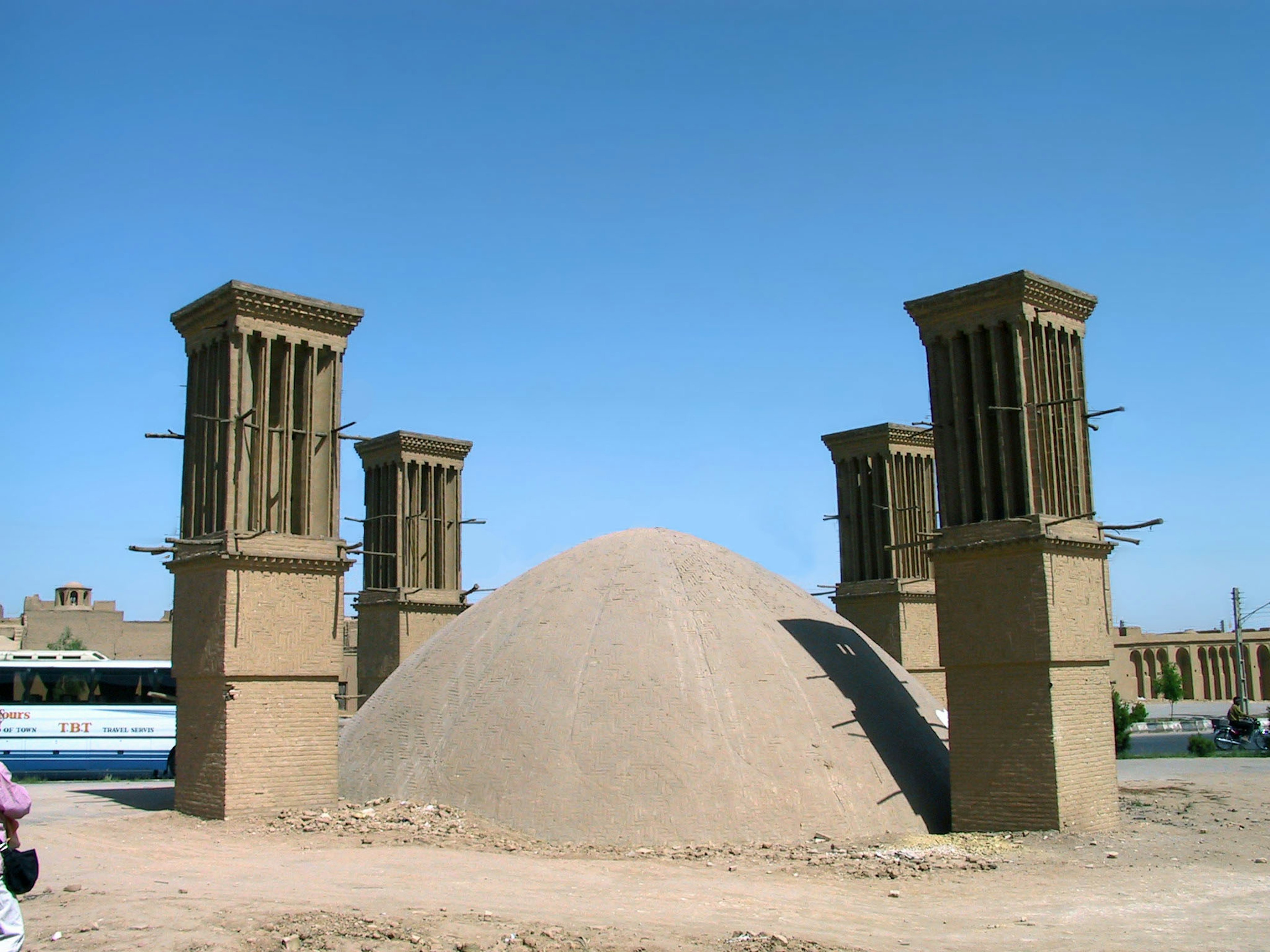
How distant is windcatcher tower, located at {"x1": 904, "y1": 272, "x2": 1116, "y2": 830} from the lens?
15.5 m

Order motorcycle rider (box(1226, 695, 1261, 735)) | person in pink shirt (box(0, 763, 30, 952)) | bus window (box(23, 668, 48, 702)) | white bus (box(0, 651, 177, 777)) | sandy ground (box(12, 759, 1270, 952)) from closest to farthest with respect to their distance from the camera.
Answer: person in pink shirt (box(0, 763, 30, 952)) → sandy ground (box(12, 759, 1270, 952)) → white bus (box(0, 651, 177, 777)) → bus window (box(23, 668, 48, 702)) → motorcycle rider (box(1226, 695, 1261, 735))

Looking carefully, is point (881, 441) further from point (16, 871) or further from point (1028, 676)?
point (16, 871)

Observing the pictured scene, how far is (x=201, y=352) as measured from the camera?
17.6 metres

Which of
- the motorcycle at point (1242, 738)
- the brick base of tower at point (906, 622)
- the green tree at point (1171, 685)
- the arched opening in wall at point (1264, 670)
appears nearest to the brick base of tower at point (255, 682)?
the brick base of tower at point (906, 622)

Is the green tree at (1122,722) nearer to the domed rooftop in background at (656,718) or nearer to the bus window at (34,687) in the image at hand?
the domed rooftop in background at (656,718)

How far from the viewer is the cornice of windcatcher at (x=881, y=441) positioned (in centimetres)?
2750

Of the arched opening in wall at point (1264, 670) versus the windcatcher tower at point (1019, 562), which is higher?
the windcatcher tower at point (1019, 562)

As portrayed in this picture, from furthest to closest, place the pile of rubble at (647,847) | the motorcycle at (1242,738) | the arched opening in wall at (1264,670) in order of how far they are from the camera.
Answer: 1. the arched opening in wall at (1264,670)
2. the motorcycle at (1242,738)
3. the pile of rubble at (647,847)

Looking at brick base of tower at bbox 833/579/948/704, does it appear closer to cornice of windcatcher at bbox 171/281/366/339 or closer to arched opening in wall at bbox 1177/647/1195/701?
cornice of windcatcher at bbox 171/281/366/339

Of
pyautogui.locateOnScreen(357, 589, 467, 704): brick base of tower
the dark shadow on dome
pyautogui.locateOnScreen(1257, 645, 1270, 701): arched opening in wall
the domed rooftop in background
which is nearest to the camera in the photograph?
the domed rooftop in background

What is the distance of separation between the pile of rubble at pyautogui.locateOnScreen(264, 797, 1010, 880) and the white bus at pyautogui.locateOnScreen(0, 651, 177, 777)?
41.5 ft

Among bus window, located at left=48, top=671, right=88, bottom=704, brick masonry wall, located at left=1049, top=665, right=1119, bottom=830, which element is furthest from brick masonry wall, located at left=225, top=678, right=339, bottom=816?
bus window, located at left=48, top=671, right=88, bottom=704

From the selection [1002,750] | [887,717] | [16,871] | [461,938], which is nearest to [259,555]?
[461,938]

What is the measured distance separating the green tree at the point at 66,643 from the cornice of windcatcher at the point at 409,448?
22.4 metres
